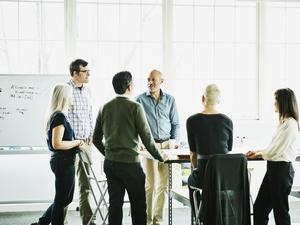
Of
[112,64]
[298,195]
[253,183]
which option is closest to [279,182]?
[298,195]

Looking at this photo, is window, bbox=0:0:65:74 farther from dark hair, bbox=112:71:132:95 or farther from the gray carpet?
dark hair, bbox=112:71:132:95

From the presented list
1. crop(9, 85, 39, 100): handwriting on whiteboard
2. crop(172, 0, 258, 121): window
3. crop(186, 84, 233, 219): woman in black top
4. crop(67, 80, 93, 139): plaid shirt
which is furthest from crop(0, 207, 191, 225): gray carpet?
crop(186, 84, 233, 219): woman in black top

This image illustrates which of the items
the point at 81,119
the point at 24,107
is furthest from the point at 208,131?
the point at 24,107

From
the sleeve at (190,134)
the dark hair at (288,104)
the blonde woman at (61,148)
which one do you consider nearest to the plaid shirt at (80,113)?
the blonde woman at (61,148)

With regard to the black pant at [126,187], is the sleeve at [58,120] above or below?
above

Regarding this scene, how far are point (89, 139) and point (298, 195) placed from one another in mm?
2208

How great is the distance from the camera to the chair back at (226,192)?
401cm

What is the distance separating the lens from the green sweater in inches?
163

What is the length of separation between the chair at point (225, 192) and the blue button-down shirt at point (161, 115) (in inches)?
68.4

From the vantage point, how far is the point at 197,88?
23.3 feet

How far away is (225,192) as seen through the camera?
407 cm

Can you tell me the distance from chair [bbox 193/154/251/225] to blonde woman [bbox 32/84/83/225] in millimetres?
1348

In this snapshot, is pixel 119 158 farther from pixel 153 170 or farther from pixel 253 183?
pixel 253 183

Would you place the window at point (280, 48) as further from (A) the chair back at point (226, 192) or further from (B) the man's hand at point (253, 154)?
(A) the chair back at point (226, 192)
